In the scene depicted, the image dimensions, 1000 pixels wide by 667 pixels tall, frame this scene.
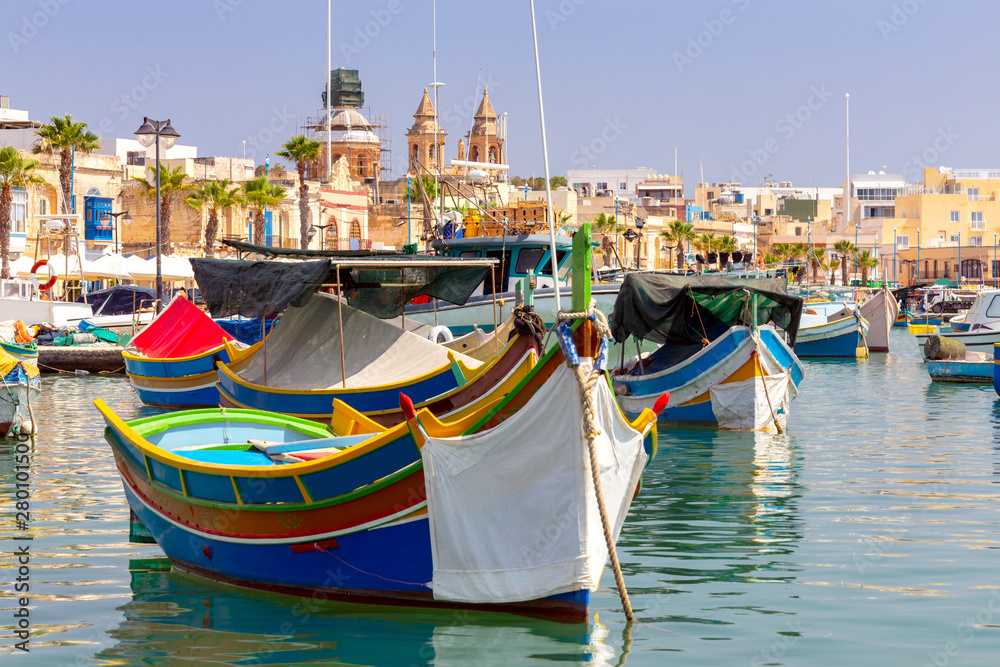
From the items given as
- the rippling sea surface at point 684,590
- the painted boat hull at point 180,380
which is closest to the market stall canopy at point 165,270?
the painted boat hull at point 180,380

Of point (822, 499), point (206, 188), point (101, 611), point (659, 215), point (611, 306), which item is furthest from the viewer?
point (659, 215)

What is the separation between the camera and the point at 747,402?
1981cm

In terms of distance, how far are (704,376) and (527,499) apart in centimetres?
1270

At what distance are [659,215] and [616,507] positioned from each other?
3465 inches

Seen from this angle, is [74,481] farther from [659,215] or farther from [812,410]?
[659,215]

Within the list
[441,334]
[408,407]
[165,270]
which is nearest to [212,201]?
[165,270]

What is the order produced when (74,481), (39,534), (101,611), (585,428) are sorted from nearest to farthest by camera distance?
(585,428) → (101,611) → (39,534) → (74,481)

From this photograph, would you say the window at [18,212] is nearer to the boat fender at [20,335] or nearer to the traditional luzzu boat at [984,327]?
the boat fender at [20,335]

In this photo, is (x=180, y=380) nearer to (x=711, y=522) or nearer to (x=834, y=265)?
(x=711, y=522)

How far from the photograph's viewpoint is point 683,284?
20.4 metres

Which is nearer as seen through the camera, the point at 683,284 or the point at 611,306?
the point at 683,284

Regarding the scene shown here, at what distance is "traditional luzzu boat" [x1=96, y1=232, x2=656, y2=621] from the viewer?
7844 mm

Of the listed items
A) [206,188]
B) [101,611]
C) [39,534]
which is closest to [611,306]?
[39,534]

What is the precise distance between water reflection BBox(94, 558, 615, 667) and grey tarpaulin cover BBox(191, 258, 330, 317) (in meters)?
6.93
